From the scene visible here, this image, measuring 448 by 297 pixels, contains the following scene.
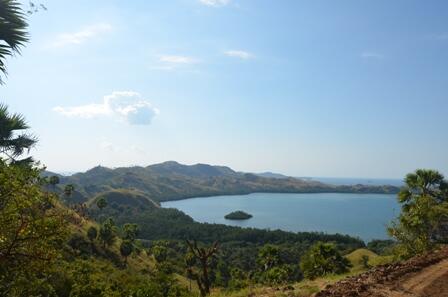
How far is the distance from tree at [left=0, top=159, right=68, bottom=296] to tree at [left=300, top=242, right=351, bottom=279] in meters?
40.4

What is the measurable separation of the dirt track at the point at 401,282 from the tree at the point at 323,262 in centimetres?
3137

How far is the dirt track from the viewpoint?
42.6 ft

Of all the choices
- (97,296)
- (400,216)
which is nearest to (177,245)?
(97,296)

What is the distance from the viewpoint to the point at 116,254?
316 ft

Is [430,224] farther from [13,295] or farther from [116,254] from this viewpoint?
[116,254]

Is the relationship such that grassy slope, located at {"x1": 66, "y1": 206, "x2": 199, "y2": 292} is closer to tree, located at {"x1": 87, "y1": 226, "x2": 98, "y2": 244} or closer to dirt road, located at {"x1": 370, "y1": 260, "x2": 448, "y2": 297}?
tree, located at {"x1": 87, "y1": 226, "x2": 98, "y2": 244}

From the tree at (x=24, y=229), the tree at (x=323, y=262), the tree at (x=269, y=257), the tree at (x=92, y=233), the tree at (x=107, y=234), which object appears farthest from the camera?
the tree at (x=92, y=233)

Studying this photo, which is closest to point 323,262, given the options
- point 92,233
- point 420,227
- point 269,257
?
point 269,257

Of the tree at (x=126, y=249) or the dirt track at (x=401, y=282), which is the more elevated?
the dirt track at (x=401, y=282)

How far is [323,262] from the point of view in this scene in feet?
156

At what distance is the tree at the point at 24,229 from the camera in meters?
9.66

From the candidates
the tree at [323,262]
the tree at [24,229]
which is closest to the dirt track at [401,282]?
the tree at [24,229]

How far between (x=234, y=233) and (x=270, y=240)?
1909cm

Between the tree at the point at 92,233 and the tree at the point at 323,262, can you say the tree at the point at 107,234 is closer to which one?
the tree at the point at 92,233
